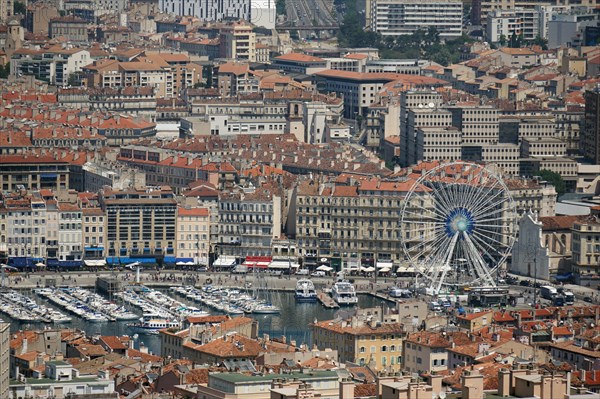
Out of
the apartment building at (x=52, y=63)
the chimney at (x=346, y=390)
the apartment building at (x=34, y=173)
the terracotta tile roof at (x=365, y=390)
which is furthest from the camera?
the apartment building at (x=52, y=63)

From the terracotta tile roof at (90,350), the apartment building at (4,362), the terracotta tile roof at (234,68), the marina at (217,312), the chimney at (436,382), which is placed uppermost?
the chimney at (436,382)

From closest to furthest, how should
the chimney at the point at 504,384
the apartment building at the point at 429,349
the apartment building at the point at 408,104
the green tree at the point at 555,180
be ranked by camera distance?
the chimney at the point at 504,384, the apartment building at the point at 429,349, the green tree at the point at 555,180, the apartment building at the point at 408,104

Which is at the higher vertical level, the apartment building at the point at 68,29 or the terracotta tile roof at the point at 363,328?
the apartment building at the point at 68,29

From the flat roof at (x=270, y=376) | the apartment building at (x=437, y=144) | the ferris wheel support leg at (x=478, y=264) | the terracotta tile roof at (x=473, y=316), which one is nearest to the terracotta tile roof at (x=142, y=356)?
the terracotta tile roof at (x=473, y=316)

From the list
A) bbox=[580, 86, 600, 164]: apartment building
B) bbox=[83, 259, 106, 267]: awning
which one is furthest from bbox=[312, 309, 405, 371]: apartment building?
bbox=[580, 86, 600, 164]: apartment building

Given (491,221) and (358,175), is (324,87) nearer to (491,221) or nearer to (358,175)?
(358,175)

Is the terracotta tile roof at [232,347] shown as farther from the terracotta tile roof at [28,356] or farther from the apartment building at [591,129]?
the apartment building at [591,129]
